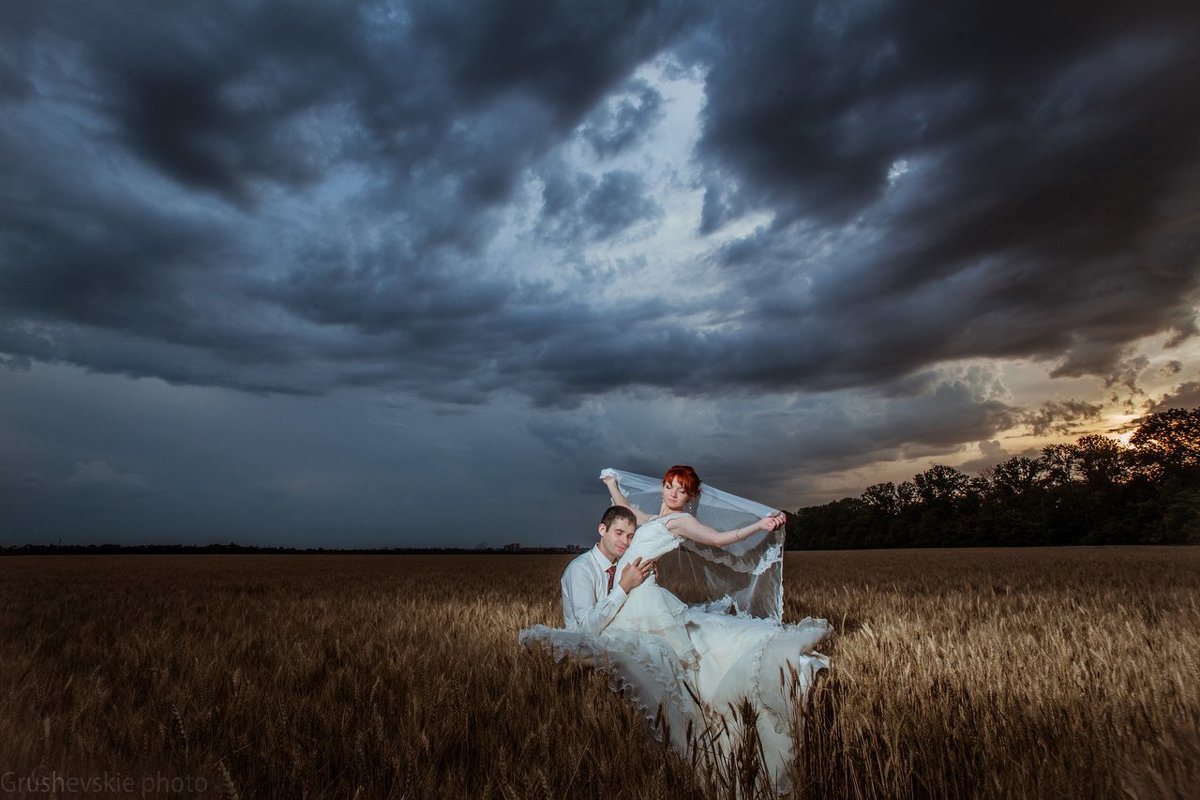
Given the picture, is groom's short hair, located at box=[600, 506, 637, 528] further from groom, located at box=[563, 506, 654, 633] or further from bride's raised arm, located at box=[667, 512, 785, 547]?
bride's raised arm, located at box=[667, 512, 785, 547]

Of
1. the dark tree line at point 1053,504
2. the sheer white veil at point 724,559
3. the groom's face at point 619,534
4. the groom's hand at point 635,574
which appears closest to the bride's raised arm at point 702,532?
the groom's hand at point 635,574

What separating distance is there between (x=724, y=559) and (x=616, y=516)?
55.3 inches

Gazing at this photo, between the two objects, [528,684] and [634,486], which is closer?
[528,684]

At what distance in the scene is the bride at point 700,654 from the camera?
3189 millimetres

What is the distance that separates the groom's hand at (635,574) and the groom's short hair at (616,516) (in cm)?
70

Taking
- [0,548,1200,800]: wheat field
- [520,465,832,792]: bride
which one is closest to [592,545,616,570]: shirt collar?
[520,465,832,792]: bride

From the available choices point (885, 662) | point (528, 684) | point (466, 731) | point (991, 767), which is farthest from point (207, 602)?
point (991, 767)

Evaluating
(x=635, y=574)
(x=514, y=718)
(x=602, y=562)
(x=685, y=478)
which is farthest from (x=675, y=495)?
(x=514, y=718)

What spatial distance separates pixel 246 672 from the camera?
4.25 meters

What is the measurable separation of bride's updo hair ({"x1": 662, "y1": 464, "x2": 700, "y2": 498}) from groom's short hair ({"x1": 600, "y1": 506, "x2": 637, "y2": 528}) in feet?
1.34

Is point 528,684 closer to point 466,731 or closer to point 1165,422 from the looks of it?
point 466,731

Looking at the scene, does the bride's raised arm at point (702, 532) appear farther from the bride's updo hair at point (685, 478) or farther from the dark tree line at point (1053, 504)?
the dark tree line at point (1053, 504)

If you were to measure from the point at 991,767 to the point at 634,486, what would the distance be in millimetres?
4136

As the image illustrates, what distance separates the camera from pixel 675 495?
16.4ft
